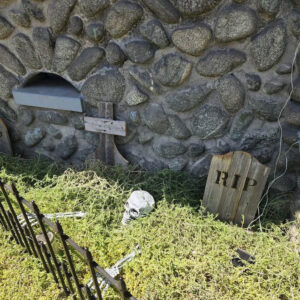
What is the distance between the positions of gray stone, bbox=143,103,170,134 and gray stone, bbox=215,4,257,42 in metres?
0.78

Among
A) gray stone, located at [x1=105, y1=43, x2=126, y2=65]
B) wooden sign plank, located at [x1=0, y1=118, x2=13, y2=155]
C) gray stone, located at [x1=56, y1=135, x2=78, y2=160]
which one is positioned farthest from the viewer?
wooden sign plank, located at [x1=0, y1=118, x2=13, y2=155]

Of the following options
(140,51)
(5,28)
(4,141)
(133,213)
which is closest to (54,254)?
(133,213)

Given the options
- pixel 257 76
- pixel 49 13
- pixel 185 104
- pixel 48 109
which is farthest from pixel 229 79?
pixel 48 109

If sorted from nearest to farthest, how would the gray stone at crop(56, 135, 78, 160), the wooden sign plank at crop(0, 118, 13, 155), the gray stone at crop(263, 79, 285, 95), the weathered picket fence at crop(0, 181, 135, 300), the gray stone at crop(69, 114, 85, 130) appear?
the weathered picket fence at crop(0, 181, 135, 300) < the gray stone at crop(263, 79, 285, 95) < the gray stone at crop(69, 114, 85, 130) < the gray stone at crop(56, 135, 78, 160) < the wooden sign plank at crop(0, 118, 13, 155)

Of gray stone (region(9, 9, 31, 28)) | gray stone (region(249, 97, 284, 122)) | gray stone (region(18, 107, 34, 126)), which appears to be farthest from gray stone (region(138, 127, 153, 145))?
gray stone (region(9, 9, 31, 28))

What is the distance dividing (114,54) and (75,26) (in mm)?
433

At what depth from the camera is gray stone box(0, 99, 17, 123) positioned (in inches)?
113

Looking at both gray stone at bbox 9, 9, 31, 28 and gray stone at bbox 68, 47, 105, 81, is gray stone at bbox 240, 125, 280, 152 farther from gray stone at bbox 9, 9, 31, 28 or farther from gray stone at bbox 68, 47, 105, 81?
gray stone at bbox 9, 9, 31, 28

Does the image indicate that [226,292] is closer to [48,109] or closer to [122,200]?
[122,200]

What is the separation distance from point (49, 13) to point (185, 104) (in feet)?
4.85

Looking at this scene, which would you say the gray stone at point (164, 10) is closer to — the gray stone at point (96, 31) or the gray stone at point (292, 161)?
the gray stone at point (96, 31)

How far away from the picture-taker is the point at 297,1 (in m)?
1.56

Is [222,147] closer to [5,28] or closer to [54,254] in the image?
[54,254]

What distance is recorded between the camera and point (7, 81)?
2.69m
